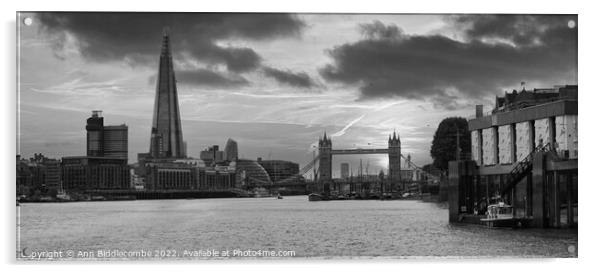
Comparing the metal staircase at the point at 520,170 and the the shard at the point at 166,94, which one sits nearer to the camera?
the the shard at the point at 166,94

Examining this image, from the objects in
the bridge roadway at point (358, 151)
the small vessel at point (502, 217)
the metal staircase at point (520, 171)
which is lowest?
the small vessel at point (502, 217)

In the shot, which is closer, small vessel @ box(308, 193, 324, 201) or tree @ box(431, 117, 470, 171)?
tree @ box(431, 117, 470, 171)

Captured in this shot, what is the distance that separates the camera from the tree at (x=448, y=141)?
87.9 ft

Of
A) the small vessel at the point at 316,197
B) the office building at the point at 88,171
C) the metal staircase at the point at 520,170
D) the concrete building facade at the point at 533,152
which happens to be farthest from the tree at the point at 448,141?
the small vessel at the point at 316,197

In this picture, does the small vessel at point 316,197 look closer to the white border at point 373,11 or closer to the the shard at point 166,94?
the the shard at point 166,94

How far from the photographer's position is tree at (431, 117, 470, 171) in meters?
26.8

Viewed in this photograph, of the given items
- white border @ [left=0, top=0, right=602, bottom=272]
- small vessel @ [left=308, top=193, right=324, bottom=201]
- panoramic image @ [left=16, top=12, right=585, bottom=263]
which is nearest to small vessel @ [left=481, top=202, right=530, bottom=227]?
panoramic image @ [left=16, top=12, right=585, bottom=263]

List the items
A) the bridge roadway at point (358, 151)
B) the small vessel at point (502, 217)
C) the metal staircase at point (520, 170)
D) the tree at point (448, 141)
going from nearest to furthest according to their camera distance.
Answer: the bridge roadway at point (358, 151) < the metal staircase at point (520, 170) < the small vessel at point (502, 217) < the tree at point (448, 141)

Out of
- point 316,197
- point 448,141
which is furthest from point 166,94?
point 316,197

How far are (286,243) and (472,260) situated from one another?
335 inches

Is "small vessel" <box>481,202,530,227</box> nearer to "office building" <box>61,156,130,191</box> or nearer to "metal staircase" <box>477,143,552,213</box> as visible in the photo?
"metal staircase" <box>477,143,552,213</box>

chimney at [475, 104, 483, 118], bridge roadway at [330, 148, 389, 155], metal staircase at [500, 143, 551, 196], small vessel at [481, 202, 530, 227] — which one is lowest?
small vessel at [481, 202, 530, 227]

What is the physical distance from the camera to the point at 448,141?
31.1 metres
